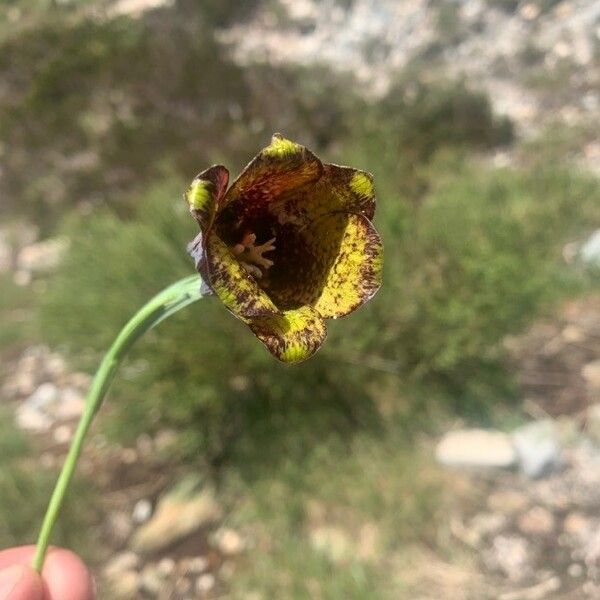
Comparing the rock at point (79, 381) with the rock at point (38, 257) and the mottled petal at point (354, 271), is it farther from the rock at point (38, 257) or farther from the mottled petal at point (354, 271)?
the mottled petal at point (354, 271)

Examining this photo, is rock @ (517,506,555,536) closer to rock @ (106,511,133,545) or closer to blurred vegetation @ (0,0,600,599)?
blurred vegetation @ (0,0,600,599)

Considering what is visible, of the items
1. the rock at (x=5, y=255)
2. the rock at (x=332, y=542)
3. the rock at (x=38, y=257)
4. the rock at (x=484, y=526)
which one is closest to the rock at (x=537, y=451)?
the rock at (x=484, y=526)

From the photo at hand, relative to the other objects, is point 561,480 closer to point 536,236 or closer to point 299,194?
point 536,236

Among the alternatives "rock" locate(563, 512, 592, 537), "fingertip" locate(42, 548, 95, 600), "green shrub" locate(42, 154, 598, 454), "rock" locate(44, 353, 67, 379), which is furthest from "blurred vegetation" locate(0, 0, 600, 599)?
"fingertip" locate(42, 548, 95, 600)

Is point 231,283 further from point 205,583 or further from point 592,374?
point 592,374

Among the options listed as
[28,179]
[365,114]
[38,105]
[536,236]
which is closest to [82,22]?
[38,105]

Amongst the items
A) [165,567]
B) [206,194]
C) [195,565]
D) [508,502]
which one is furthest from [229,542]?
[206,194]

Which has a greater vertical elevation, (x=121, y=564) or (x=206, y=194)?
(x=121, y=564)
